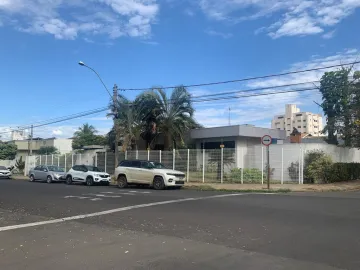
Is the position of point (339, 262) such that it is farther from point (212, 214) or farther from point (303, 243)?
point (212, 214)

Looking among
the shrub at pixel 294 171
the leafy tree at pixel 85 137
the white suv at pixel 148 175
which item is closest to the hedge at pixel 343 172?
the shrub at pixel 294 171

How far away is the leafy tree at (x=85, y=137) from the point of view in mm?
68688

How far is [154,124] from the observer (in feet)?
96.5

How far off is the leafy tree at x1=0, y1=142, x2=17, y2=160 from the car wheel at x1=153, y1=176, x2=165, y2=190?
51.9 metres

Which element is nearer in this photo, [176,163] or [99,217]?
[99,217]

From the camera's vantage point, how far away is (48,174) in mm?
29125

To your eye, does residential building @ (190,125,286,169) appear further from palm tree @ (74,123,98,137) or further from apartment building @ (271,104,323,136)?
apartment building @ (271,104,323,136)

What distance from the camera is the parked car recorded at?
25.0m

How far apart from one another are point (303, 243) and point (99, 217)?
5867mm

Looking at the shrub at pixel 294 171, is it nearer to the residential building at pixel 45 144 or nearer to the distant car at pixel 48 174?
the distant car at pixel 48 174

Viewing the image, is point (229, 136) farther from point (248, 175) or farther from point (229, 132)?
point (248, 175)

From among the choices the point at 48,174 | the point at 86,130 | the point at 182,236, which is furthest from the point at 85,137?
the point at 182,236

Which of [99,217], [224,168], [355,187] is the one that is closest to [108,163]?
[224,168]

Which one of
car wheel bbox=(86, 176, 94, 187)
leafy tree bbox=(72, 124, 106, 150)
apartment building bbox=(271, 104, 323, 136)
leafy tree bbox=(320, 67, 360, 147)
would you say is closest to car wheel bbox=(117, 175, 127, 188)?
car wheel bbox=(86, 176, 94, 187)
